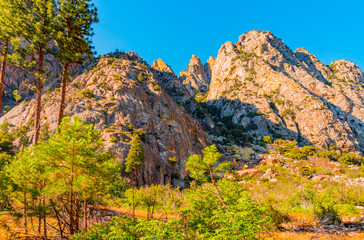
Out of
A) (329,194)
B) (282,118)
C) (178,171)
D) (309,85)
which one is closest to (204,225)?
(329,194)

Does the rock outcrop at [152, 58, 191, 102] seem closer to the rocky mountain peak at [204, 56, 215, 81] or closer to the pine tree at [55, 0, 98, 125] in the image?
the rocky mountain peak at [204, 56, 215, 81]

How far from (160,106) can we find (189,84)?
9930 cm

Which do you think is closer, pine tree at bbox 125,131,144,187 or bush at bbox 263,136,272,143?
pine tree at bbox 125,131,144,187

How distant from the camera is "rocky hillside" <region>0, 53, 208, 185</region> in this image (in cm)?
3379

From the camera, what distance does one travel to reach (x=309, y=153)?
52031mm

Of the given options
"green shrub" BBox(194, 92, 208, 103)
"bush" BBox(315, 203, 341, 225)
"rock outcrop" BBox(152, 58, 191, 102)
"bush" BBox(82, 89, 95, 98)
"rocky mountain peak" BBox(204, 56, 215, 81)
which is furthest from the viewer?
"rocky mountain peak" BBox(204, 56, 215, 81)

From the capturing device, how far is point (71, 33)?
38.7 feet

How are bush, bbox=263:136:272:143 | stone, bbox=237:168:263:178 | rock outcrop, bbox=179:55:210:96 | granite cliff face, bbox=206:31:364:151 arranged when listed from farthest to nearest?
rock outcrop, bbox=179:55:210:96 < granite cliff face, bbox=206:31:364:151 < bush, bbox=263:136:272:143 < stone, bbox=237:168:263:178

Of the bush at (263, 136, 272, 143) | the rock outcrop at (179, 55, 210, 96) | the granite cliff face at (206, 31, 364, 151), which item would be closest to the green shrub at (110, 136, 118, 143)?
the bush at (263, 136, 272, 143)

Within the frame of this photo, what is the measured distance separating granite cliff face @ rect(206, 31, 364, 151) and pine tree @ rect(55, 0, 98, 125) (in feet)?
269

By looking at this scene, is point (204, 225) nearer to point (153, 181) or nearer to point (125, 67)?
→ point (153, 181)

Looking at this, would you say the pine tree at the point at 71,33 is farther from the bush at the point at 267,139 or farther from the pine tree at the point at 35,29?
the bush at the point at 267,139

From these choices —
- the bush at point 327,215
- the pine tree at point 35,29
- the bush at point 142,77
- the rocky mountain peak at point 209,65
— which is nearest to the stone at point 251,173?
the bush at point 327,215

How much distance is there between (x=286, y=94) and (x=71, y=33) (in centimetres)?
9794
